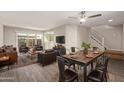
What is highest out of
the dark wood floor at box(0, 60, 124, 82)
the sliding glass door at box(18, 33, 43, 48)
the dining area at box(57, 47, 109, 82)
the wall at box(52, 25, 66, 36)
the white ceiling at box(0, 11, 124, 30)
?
the white ceiling at box(0, 11, 124, 30)

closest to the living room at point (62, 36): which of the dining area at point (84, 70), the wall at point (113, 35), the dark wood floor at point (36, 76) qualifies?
the wall at point (113, 35)

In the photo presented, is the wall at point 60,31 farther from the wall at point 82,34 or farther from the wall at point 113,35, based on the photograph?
the wall at point 113,35

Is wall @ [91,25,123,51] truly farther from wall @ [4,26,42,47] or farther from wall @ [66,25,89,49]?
wall @ [4,26,42,47]

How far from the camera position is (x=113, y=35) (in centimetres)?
630

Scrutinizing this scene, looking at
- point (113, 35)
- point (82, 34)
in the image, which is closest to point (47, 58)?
point (82, 34)

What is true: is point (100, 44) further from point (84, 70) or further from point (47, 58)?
point (84, 70)

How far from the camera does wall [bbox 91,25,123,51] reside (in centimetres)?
600

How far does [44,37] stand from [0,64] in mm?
5741

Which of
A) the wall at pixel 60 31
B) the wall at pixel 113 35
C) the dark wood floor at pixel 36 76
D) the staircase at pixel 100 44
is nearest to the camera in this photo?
the dark wood floor at pixel 36 76

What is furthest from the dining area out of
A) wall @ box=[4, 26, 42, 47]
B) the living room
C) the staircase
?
wall @ box=[4, 26, 42, 47]

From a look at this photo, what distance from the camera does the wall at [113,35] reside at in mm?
6005

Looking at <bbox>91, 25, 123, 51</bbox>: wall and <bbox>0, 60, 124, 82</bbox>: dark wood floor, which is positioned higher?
<bbox>91, 25, 123, 51</bbox>: wall
